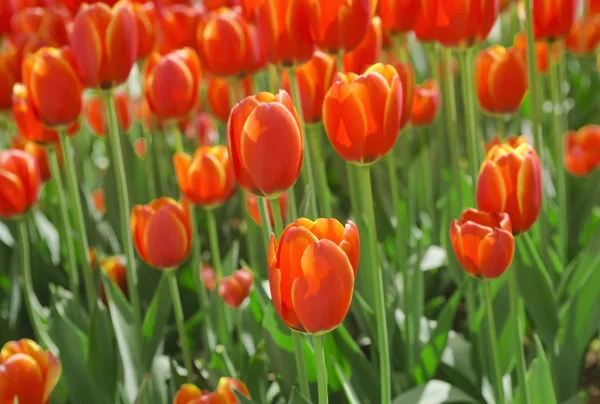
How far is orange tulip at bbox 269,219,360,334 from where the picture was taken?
708 millimetres

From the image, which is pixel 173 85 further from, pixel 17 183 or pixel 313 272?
pixel 313 272

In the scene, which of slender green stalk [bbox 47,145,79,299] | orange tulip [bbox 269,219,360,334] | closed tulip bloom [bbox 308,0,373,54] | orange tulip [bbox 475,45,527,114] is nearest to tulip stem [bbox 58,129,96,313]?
slender green stalk [bbox 47,145,79,299]

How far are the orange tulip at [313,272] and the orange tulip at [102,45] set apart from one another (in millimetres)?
500

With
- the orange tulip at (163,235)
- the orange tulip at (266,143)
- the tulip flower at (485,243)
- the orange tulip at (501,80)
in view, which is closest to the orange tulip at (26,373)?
the orange tulip at (163,235)

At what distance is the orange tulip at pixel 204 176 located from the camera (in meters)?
1.24

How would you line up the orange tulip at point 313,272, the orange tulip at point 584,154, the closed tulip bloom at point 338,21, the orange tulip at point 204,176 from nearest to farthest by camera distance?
the orange tulip at point 313,272 < the closed tulip bloom at point 338,21 < the orange tulip at point 204,176 < the orange tulip at point 584,154

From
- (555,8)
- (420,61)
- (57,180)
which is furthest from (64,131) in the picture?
(420,61)

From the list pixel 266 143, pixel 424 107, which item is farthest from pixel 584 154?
pixel 266 143

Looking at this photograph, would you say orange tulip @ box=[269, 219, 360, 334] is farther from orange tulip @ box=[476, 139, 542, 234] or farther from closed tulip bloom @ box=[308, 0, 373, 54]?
closed tulip bloom @ box=[308, 0, 373, 54]

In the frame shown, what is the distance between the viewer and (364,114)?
81 cm

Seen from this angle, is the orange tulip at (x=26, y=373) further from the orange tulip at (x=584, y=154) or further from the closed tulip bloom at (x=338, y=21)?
the orange tulip at (x=584, y=154)

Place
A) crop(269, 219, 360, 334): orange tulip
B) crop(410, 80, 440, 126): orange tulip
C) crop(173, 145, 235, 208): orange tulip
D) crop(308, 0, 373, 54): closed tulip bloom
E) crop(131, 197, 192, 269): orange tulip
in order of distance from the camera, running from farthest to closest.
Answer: crop(410, 80, 440, 126): orange tulip → crop(173, 145, 235, 208): orange tulip → crop(131, 197, 192, 269): orange tulip → crop(308, 0, 373, 54): closed tulip bloom → crop(269, 219, 360, 334): orange tulip

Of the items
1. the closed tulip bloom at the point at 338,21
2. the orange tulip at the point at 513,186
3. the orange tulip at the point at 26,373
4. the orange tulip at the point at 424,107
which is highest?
the closed tulip bloom at the point at 338,21

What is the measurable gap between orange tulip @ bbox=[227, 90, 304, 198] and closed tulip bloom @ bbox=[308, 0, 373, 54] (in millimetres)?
214
